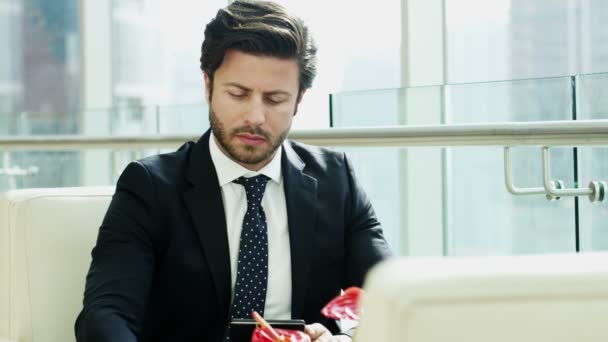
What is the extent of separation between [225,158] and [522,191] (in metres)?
0.82

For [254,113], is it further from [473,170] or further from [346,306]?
[473,170]

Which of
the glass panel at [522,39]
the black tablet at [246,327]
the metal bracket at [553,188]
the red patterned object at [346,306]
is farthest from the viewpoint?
the glass panel at [522,39]

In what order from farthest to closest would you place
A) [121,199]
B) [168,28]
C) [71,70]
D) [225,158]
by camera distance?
[71,70] < [168,28] < [225,158] < [121,199]

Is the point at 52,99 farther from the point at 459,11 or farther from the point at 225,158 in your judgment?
the point at 225,158

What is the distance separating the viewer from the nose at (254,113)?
1877 millimetres

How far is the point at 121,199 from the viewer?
1.78 metres

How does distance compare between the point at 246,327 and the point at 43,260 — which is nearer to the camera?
the point at 246,327

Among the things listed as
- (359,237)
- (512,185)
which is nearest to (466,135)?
(512,185)

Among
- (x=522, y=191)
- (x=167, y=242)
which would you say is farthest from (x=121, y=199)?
(x=522, y=191)

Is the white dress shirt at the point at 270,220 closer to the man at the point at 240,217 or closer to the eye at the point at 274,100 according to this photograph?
the man at the point at 240,217

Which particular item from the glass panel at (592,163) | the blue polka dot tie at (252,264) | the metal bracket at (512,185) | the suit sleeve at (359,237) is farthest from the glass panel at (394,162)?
the blue polka dot tie at (252,264)

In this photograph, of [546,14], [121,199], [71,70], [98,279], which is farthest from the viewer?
[71,70]

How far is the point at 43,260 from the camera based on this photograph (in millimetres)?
1803

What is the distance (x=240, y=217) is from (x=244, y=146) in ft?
0.51
